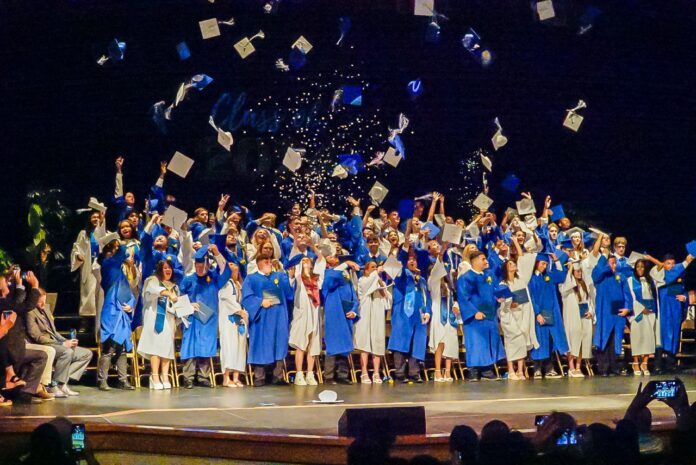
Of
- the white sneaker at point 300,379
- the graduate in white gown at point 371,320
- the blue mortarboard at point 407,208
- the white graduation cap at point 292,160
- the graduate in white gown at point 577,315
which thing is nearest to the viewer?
the white sneaker at point 300,379

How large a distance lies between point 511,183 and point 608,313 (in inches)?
129

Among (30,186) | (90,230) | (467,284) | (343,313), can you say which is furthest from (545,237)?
(30,186)

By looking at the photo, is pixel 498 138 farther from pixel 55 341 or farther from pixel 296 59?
pixel 55 341

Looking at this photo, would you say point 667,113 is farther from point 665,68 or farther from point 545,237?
point 545,237

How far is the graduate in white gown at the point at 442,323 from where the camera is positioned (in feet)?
34.9

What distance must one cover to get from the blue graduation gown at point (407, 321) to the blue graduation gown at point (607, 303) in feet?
7.01

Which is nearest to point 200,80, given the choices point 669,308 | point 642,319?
point 642,319

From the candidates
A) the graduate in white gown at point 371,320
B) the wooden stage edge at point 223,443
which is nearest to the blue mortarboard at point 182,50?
the graduate in white gown at point 371,320

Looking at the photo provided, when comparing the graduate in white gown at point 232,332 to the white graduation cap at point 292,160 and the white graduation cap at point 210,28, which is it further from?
the white graduation cap at point 210,28

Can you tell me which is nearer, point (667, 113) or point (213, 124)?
point (213, 124)

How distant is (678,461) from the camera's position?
14.0ft

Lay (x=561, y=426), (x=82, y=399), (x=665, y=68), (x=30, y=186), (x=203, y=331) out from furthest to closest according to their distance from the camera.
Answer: (x=665, y=68), (x=30, y=186), (x=203, y=331), (x=82, y=399), (x=561, y=426)

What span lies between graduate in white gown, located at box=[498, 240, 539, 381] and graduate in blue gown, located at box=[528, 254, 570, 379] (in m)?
0.11

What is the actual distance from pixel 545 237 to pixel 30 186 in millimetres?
6445
